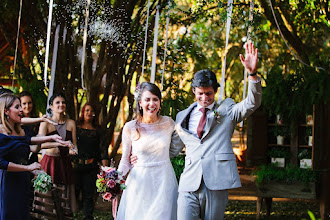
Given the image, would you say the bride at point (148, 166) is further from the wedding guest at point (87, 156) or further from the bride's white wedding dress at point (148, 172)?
the wedding guest at point (87, 156)

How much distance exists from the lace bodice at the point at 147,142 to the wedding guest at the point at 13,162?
0.58 metres

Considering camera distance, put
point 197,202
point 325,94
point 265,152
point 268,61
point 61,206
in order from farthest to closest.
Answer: point 268,61, point 265,152, point 325,94, point 61,206, point 197,202

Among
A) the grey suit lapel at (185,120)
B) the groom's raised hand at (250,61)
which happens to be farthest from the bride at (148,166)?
the groom's raised hand at (250,61)

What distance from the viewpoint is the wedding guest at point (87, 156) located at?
661cm

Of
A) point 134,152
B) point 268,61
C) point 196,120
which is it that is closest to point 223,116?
point 196,120

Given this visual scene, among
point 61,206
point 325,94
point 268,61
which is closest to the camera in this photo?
point 61,206

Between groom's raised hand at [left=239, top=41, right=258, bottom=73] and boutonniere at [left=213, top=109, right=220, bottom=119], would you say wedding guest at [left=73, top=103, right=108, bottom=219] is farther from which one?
groom's raised hand at [left=239, top=41, right=258, bottom=73]

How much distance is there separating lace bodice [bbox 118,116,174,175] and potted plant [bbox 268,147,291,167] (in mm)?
3801

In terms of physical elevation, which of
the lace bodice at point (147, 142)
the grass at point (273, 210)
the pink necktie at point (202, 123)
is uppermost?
the pink necktie at point (202, 123)

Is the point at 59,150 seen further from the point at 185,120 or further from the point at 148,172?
the point at 185,120

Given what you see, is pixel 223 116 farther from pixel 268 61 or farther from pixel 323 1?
pixel 268 61

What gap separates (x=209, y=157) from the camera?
379 cm

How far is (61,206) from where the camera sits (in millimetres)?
4188

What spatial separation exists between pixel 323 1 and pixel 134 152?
14.3 feet
